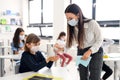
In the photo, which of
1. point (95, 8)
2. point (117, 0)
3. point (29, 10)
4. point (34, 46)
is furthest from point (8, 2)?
point (34, 46)

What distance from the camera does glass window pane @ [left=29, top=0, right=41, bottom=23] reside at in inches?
320

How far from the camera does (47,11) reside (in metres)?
7.66

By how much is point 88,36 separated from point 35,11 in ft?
21.7

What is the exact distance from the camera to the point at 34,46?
2131mm

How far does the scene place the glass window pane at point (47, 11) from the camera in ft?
24.4

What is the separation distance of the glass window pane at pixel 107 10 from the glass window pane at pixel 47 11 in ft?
8.20

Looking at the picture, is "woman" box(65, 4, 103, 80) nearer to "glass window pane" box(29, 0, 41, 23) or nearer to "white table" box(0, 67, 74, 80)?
"white table" box(0, 67, 74, 80)

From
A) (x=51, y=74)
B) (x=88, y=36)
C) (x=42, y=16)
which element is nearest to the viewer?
(x=51, y=74)

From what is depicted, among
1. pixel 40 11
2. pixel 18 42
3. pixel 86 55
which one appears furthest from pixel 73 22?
pixel 40 11

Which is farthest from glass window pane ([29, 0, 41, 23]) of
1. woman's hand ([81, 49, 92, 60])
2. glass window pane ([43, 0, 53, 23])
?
woman's hand ([81, 49, 92, 60])

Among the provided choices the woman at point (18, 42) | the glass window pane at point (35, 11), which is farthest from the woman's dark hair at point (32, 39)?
the glass window pane at point (35, 11)

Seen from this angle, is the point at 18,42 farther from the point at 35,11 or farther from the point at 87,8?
the point at 35,11

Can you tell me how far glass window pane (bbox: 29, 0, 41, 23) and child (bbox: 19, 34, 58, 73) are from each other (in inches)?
237

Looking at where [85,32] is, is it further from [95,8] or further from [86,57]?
[95,8]
